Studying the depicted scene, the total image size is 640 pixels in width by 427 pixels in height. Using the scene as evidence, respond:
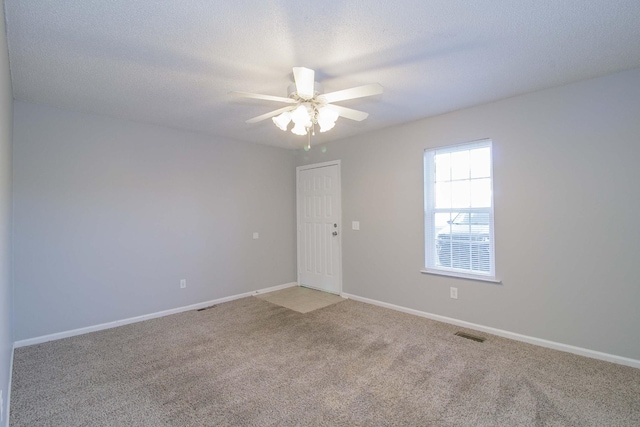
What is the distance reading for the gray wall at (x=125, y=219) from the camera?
305 centimetres

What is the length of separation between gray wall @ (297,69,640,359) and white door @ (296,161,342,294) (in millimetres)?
1195

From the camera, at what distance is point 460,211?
3.44 meters

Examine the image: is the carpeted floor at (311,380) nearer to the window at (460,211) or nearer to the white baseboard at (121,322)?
the white baseboard at (121,322)

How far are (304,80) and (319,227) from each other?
3138 millimetres

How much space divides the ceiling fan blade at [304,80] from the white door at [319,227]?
2507 mm

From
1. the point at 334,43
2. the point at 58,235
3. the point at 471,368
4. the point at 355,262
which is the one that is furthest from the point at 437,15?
the point at 58,235

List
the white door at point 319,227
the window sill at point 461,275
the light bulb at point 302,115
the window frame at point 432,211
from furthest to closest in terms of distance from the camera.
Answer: the white door at point 319,227 → the window frame at point 432,211 → the window sill at point 461,275 → the light bulb at point 302,115

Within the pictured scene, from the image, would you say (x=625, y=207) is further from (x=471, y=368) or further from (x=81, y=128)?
(x=81, y=128)

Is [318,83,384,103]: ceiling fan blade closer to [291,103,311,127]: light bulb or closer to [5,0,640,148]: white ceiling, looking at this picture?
[291,103,311,127]: light bulb

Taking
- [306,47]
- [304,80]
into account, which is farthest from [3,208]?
[306,47]

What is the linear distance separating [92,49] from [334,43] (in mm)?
1682

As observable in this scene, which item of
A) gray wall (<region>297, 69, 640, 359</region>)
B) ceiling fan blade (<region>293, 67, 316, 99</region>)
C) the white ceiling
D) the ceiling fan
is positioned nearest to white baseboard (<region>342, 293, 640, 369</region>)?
gray wall (<region>297, 69, 640, 359</region>)

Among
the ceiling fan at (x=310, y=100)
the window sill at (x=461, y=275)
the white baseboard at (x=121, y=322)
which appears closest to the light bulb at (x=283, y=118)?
the ceiling fan at (x=310, y=100)

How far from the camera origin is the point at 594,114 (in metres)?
2.61
